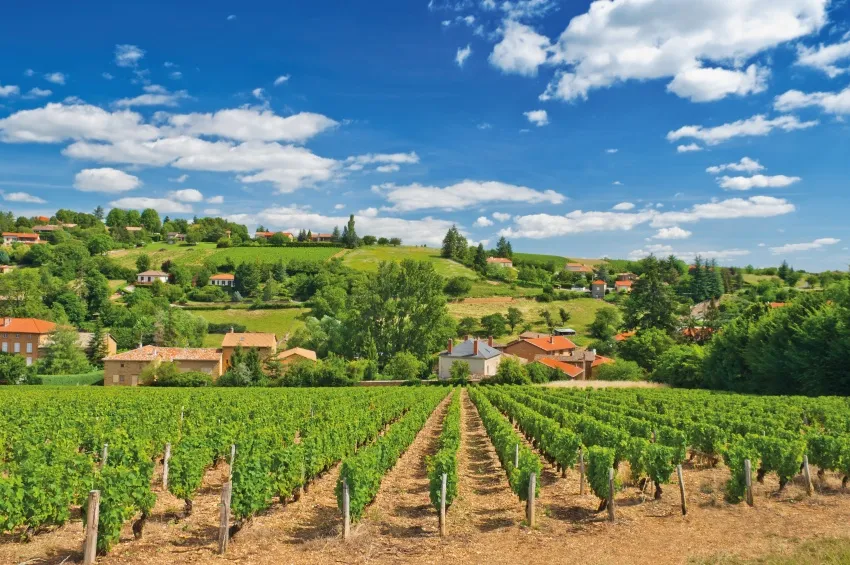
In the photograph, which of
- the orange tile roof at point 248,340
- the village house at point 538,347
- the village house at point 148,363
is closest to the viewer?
the village house at point 148,363

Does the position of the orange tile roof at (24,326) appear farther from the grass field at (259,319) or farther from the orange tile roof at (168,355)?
the grass field at (259,319)

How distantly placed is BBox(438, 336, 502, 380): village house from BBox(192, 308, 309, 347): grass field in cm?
2979

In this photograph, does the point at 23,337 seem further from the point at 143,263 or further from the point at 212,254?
the point at 212,254

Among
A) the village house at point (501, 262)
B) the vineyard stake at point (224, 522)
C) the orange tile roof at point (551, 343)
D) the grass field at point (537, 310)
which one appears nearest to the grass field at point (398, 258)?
the village house at point (501, 262)

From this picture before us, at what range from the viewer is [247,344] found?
232 ft

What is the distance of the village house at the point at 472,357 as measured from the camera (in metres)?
72.9

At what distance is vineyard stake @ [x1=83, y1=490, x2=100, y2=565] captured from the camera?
9.09 meters

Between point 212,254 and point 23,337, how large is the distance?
65176 millimetres

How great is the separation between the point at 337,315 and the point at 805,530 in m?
80.8

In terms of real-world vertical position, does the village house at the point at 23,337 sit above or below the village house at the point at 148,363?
above

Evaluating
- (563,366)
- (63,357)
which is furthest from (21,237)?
→ (563,366)

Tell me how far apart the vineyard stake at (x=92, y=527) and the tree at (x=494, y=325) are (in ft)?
295

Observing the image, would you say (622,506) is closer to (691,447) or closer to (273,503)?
(691,447)

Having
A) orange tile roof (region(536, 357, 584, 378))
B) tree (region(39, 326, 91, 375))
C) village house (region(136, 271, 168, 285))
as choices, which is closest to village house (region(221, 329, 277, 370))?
tree (region(39, 326, 91, 375))
